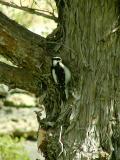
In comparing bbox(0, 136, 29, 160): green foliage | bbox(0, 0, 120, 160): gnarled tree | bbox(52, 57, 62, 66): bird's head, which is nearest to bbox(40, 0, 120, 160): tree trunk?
bbox(0, 0, 120, 160): gnarled tree

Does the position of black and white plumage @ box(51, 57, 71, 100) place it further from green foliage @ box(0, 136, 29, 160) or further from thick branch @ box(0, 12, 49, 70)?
green foliage @ box(0, 136, 29, 160)

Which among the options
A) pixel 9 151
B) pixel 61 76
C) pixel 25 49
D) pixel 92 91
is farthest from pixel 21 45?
pixel 9 151

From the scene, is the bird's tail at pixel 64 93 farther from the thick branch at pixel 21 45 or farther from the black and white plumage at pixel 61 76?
the thick branch at pixel 21 45

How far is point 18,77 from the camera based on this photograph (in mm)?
4527

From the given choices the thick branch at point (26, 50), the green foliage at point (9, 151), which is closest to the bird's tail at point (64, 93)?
the thick branch at point (26, 50)

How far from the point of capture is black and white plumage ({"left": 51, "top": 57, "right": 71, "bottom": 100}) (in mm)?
4285

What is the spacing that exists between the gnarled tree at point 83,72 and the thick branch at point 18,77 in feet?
0.21

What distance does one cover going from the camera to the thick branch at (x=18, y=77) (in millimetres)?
4527

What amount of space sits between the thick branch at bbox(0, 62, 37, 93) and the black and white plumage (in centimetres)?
21

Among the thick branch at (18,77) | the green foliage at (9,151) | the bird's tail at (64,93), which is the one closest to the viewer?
the bird's tail at (64,93)

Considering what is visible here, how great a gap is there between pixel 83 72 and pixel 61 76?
0.73ft

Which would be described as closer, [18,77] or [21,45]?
[21,45]

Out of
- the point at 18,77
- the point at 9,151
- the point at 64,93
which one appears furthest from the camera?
the point at 9,151

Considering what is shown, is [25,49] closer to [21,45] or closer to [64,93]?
[21,45]
